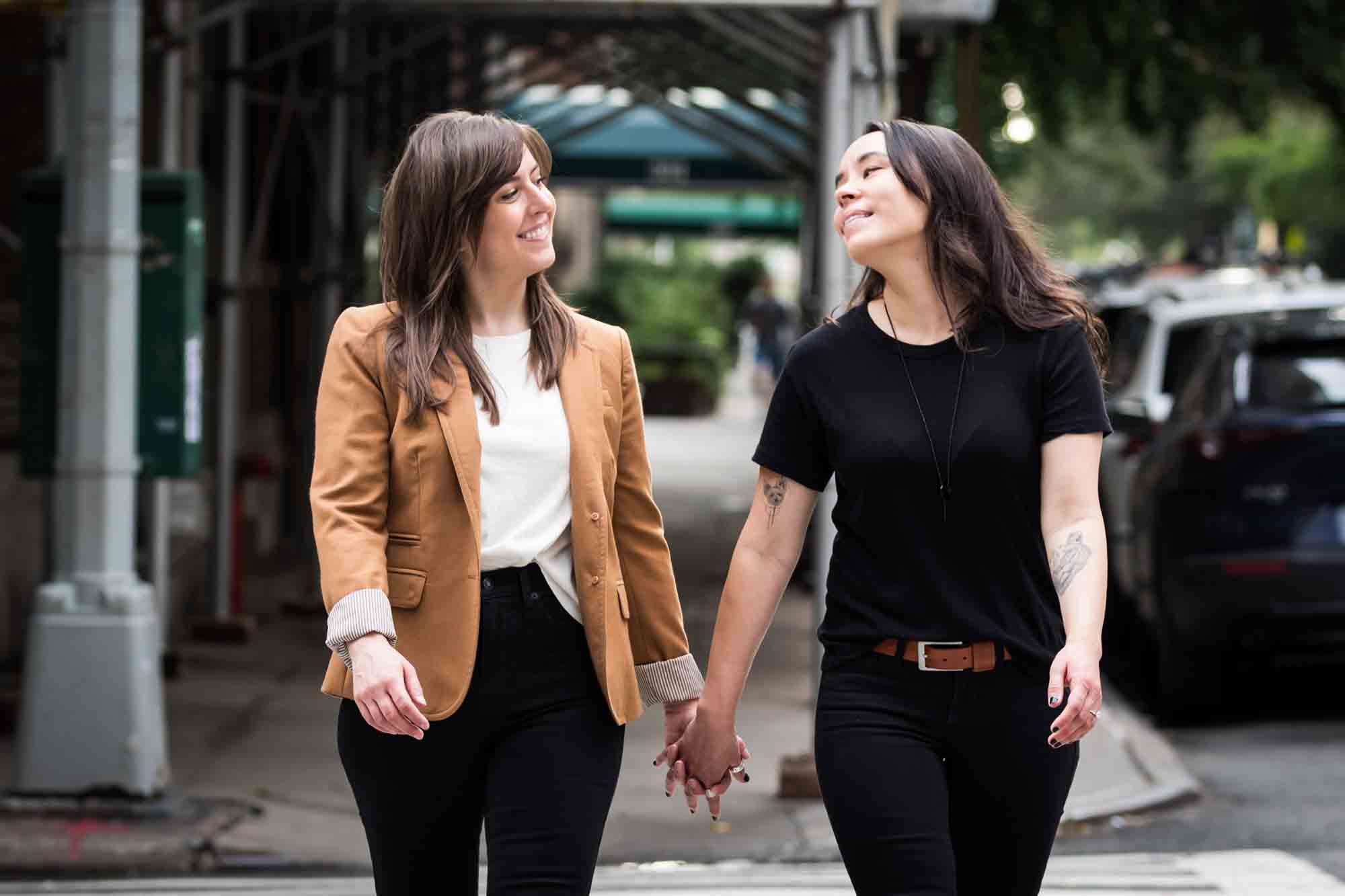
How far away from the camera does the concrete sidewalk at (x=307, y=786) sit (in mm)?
6609

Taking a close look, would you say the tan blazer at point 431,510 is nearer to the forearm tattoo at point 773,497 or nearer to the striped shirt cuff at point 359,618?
the striped shirt cuff at point 359,618

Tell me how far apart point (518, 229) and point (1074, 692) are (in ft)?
3.82

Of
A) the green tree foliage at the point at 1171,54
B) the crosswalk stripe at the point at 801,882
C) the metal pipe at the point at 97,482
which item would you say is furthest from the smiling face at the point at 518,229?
the green tree foliage at the point at 1171,54

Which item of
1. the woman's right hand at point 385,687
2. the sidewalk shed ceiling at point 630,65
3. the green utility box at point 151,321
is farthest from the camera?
the sidewalk shed ceiling at point 630,65

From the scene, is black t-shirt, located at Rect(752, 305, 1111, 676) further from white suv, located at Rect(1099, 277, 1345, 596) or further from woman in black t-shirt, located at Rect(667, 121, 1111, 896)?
white suv, located at Rect(1099, 277, 1345, 596)

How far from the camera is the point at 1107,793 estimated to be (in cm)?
756

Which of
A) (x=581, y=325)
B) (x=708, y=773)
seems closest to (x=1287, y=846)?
(x=708, y=773)

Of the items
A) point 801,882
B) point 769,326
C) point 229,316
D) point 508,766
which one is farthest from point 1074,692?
point 769,326

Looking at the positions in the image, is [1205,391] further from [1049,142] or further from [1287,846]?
[1049,142]

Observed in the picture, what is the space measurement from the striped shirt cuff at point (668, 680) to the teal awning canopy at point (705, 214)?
24.3 meters

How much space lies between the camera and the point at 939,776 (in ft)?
11.5

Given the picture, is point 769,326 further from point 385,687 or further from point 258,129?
point 385,687

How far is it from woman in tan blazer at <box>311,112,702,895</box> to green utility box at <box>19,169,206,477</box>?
4.24 m

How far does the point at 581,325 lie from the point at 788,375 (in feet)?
1.18
